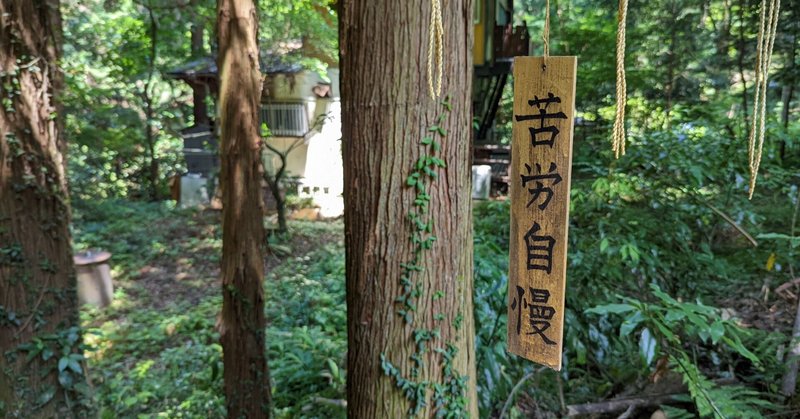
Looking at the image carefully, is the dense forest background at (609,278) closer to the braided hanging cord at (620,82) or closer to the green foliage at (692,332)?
the green foliage at (692,332)

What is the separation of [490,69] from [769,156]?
20.2 feet

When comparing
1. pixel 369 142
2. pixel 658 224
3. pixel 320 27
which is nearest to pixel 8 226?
pixel 369 142

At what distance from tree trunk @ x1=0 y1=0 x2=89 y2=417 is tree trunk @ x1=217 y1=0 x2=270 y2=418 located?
0.94 m

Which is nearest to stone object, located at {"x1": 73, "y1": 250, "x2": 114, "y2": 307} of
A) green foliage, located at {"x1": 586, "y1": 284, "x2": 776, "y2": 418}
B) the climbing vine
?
the climbing vine

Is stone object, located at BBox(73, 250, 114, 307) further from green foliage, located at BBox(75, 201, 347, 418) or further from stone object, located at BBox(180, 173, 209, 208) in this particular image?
stone object, located at BBox(180, 173, 209, 208)

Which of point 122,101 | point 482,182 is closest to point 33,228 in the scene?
point 482,182

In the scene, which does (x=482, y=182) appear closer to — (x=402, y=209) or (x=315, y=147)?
(x=315, y=147)

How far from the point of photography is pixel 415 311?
173cm

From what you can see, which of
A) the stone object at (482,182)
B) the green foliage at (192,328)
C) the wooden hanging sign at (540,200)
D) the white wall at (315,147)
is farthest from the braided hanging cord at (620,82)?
the white wall at (315,147)

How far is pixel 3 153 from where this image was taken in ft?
8.90

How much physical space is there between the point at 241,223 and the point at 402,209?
2.22 meters

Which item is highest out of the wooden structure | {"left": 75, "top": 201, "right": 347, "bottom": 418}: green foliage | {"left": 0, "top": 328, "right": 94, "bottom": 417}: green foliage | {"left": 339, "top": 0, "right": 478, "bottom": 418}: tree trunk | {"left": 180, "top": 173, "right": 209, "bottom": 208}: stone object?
the wooden structure

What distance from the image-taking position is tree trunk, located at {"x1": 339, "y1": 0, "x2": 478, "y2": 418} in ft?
5.32

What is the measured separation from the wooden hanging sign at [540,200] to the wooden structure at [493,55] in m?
6.83
